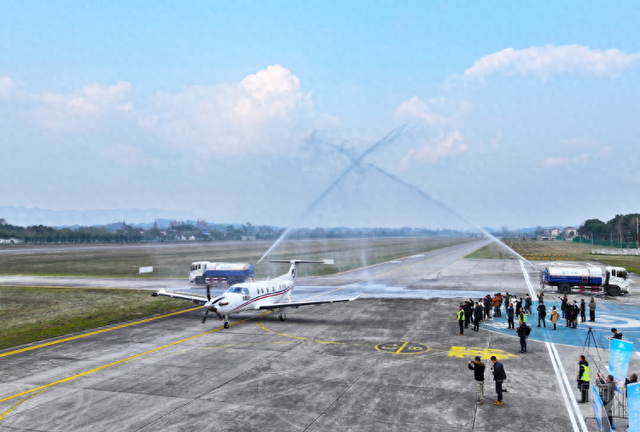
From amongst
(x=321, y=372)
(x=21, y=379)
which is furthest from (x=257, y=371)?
(x=21, y=379)

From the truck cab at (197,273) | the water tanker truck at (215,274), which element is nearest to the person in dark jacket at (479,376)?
the water tanker truck at (215,274)

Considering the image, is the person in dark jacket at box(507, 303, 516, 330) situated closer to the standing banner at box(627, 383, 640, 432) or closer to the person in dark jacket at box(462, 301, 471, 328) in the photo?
the person in dark jacket at box(462, 301, 471, 328)

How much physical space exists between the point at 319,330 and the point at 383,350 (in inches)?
252

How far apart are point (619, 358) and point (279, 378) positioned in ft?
42.0

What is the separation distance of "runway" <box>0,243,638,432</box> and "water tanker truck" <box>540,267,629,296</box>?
68.6ft

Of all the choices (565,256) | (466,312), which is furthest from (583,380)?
(565,256)

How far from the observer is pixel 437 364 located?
2130 cm

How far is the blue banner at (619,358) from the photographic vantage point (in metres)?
13.6

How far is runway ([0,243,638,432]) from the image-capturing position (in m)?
15.1

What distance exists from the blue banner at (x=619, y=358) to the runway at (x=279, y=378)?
1984 millimetres

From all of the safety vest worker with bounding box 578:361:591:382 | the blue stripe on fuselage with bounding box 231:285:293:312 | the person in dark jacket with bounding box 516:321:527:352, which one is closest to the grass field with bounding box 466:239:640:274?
the person in dark jacket with bounding box 516:321:527:352

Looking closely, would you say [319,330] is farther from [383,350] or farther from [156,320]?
[156,320]

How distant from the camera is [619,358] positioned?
45.4ft

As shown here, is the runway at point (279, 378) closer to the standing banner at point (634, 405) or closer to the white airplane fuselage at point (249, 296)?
the white airplane fuselage at point (249, 296)
